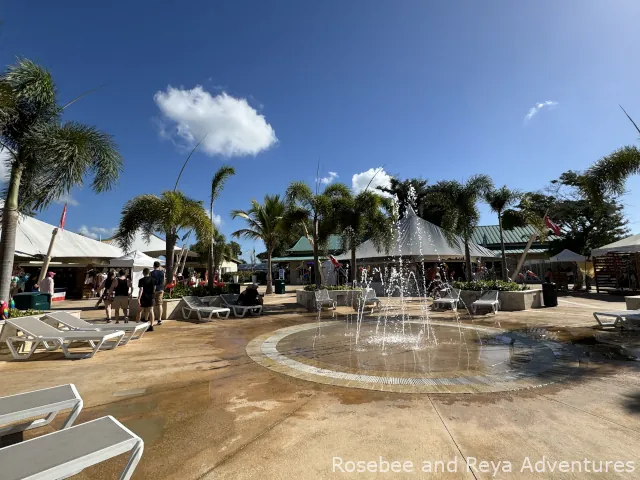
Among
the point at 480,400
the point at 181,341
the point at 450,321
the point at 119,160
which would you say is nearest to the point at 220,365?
the point at 181,341

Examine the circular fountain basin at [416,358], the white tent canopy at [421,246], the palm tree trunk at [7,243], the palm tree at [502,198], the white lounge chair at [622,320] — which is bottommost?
the circular fountain basin at [416,358]

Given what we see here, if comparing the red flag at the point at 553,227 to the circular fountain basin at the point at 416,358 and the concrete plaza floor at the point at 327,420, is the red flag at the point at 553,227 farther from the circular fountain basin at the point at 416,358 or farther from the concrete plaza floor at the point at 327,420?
the concrete plaza floor at the point at 327,420

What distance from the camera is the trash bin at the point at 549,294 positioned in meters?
13.1

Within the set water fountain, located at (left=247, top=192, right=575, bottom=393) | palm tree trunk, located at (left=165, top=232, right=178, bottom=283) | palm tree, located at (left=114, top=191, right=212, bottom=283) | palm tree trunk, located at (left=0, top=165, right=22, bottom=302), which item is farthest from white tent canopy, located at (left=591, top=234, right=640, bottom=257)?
palm tree trunk, located at (left=0, top=165, right=22, bottom=302)

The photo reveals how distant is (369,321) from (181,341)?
5.76 metres

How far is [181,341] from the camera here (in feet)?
25.0

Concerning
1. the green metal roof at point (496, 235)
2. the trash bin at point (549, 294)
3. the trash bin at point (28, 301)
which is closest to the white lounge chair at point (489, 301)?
the trash bin at point (549, 294)

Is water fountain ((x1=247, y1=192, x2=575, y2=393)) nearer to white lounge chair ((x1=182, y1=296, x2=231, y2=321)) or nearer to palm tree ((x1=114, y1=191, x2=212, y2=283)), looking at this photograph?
white lounge chair ((x1=182, y1=296, x2=231, y2=321))

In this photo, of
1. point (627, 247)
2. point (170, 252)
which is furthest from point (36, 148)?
point (627, 247)

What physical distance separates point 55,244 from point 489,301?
66.2ft

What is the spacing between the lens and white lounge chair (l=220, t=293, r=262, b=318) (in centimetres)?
1171

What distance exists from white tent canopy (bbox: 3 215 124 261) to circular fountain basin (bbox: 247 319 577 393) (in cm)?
1383

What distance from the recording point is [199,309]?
10719 mm

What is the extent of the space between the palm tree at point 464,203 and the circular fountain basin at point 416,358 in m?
7.29
